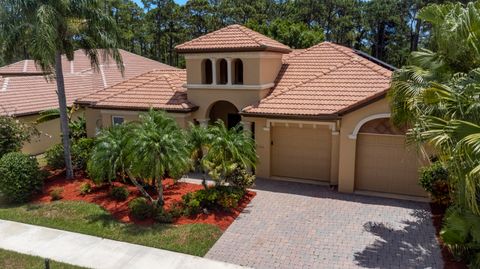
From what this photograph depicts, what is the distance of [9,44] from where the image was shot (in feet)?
45.7

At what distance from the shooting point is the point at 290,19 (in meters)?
56.0

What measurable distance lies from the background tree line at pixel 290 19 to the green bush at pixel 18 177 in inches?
1707

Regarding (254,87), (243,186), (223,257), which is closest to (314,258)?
(223,257)

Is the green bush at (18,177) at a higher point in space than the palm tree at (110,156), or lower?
lower

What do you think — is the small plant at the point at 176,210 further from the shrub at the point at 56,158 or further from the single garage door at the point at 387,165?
the shrub at the point at 56,158

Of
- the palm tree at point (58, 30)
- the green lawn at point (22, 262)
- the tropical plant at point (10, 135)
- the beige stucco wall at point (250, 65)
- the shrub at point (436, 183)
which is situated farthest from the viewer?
the beige stucco wall at point (250, 65)

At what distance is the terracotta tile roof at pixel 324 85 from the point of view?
15.0 m

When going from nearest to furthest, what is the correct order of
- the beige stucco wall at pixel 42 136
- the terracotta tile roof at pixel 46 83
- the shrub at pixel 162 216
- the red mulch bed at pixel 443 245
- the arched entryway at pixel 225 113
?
the red mulch bed at pixel 443 245
the shrub at pixel 162 216
the arched entryway at pixel 225 113
the beige stucco wall at pixel 42 136
the terracotta tile roof at pixel 46 83

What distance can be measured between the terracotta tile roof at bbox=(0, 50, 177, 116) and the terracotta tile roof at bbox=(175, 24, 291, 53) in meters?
4.59

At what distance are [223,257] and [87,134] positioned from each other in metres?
14.4

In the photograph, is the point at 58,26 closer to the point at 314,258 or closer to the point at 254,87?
the point at 254,87

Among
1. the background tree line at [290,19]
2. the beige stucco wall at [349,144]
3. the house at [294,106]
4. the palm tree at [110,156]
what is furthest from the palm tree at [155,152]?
the background tree line at [290,19]

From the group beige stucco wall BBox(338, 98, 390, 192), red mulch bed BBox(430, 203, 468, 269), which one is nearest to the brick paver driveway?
red mulch bed BBox(430, 203, 468, 269)

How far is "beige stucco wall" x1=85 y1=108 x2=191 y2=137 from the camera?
58.5 feet
